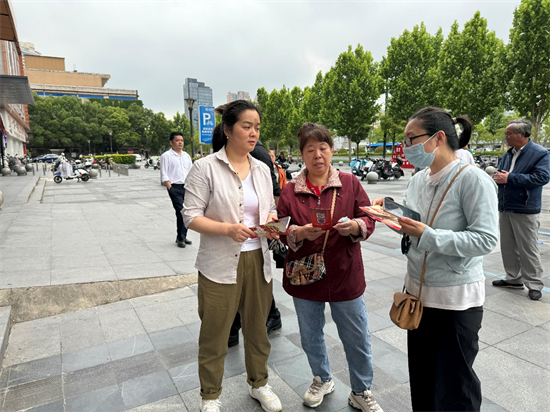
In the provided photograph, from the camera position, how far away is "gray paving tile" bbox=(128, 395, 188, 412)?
2234mm

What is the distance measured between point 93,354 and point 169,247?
329 centimetres

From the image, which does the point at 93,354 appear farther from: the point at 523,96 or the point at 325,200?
the point at 523,96

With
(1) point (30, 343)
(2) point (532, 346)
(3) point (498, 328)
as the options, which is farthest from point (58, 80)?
(2) point (532, 346)

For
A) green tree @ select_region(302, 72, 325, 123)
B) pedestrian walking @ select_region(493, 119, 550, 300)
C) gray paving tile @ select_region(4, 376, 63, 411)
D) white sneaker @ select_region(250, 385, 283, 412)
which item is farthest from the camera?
green tree @ select_region(302, 72, 325, 123)

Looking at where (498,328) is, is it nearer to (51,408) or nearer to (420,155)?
(420,155)

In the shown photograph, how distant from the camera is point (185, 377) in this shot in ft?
8.42

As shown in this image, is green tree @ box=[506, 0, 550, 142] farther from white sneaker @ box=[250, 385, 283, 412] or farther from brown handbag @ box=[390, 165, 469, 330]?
white sneaker @ box=[250, 385, 283, 412]

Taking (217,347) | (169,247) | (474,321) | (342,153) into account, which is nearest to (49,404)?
(217,347)

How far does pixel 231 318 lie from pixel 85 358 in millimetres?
1553

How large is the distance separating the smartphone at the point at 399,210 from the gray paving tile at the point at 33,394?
2.47 metres

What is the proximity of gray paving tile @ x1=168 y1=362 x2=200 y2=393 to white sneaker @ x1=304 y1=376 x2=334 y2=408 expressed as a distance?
0.79 m

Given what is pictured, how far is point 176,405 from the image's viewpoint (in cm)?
228

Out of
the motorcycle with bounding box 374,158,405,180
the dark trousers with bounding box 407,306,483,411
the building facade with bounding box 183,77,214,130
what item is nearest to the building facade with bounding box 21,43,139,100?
the building facade with bounding box 183,77,214,130

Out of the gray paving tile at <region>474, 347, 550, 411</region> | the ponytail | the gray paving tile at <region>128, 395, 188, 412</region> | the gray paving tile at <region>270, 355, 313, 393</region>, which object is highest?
the ponytail
